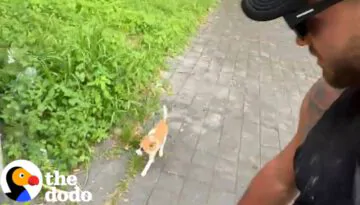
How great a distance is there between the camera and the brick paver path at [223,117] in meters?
3.28

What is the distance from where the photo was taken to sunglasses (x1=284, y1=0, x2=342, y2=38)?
1090 millimetres

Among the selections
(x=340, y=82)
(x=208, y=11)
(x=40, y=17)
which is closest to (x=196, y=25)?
(x=208, y=11)

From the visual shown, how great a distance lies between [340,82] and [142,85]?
3298 millimetres

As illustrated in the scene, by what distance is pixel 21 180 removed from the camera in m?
2.77

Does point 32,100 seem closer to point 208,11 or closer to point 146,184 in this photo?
point 146,184

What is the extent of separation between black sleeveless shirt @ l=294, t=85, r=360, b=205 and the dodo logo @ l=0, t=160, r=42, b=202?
5.86 ft

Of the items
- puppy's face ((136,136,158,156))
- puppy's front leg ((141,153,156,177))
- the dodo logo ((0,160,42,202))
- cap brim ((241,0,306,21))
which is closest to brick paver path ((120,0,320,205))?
puppy's front leg ((141,153,156,177))

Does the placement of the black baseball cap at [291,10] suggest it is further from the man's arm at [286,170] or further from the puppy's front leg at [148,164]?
the puppy's front leg at [148,164]

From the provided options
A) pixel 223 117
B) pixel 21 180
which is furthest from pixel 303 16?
pixel 223 117

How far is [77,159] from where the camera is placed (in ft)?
10.4

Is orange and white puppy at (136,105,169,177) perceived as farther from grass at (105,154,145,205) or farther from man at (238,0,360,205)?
man at (238,0,360,205)

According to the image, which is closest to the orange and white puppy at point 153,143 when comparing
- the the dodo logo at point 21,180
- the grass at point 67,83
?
the grass at point 67,83

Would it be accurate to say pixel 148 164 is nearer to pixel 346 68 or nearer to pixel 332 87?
pixel 332 87

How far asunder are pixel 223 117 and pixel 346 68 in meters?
3.37
